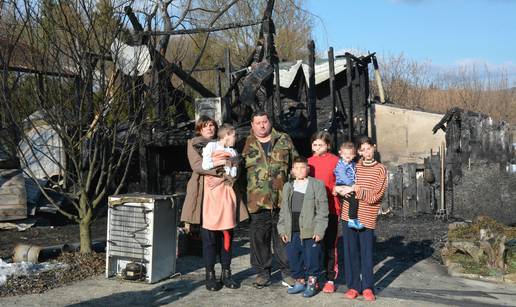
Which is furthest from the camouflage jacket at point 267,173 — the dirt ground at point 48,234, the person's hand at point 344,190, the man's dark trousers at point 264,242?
the dirt ground at point 48,234

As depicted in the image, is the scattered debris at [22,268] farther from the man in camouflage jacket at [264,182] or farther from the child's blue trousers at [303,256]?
the child's blue trousers at [303,256]

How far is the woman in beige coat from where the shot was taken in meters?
6.38

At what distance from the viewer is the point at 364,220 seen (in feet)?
19.7

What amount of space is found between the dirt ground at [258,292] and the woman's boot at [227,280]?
0.07 m

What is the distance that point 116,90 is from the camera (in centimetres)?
727

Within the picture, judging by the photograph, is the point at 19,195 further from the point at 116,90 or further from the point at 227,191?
the point at 227,191

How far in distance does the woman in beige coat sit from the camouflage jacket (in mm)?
280

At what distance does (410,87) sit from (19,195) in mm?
20998

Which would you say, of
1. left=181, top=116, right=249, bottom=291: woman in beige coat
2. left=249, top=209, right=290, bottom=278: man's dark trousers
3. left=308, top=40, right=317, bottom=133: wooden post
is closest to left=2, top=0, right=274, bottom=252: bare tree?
left=181, top=116, right=249, bottom=291: woman in beige coat

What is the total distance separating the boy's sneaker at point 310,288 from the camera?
606cm

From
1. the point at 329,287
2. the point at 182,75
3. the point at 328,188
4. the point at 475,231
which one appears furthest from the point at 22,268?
the point at 475,231

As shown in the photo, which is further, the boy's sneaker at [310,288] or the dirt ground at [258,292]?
the boy's sneaker at [310,288]

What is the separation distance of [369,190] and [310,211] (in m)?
0.61

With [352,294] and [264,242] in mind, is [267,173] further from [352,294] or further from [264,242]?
[352,294]
